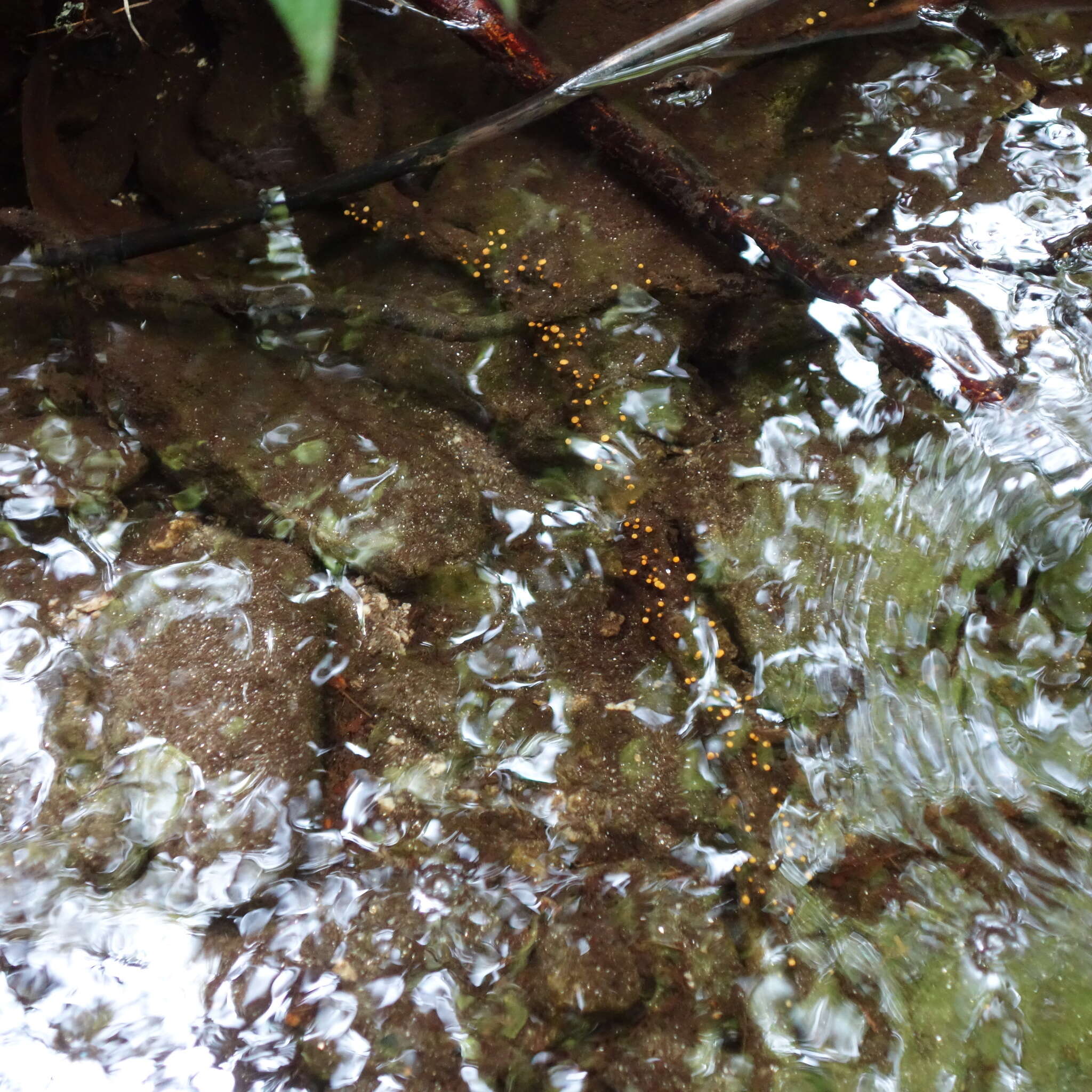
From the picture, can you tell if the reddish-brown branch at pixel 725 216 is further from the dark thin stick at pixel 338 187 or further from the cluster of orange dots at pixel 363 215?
the cluster of orange dots at pixel 363 215

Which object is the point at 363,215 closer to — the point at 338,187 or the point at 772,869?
the point at 338,187

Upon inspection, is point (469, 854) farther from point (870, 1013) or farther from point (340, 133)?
point (340, 133)

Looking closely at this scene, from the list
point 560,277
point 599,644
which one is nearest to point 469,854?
point 599,644

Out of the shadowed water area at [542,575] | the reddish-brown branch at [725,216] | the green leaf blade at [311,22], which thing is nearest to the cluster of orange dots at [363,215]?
the shadowed water area at [542,575]

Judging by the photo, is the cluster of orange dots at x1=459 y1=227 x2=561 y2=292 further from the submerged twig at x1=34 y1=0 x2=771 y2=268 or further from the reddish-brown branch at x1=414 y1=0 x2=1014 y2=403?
the reddish-brown branch at x1=414 y1=0 x2=1014 y2=403

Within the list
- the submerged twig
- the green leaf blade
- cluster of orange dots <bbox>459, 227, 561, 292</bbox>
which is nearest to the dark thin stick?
the submerged twig
